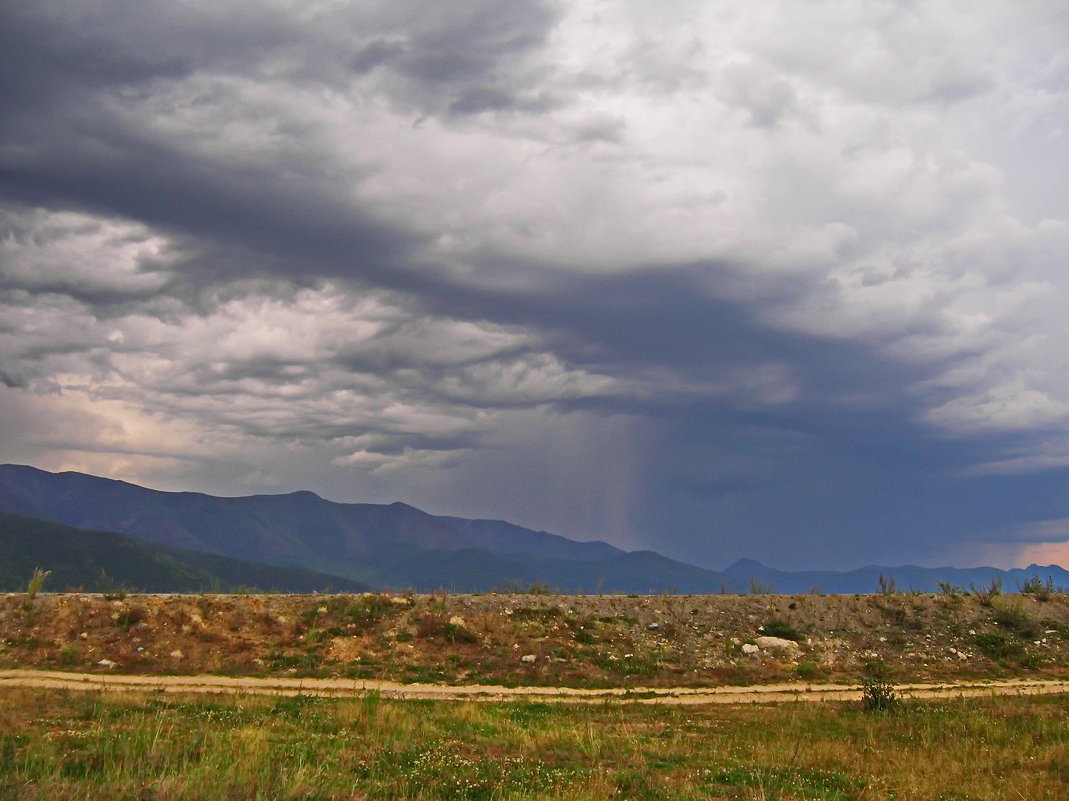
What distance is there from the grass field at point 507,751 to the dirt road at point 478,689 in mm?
3350

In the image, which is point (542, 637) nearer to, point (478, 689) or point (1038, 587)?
point (478, 689)

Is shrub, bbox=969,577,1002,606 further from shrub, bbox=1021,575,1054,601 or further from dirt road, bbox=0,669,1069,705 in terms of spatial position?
dirt road, bbox=0,669,1069,705

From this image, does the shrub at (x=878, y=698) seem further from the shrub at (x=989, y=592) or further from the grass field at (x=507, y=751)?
the shrub at (x=989, y=592)

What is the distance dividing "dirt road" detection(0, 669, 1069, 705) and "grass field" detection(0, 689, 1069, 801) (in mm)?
3350

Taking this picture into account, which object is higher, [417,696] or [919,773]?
[919,773]

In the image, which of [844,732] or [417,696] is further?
[417,696]

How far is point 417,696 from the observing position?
1243 inches

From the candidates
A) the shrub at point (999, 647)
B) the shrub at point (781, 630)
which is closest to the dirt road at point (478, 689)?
the shrub at point (999, 647)

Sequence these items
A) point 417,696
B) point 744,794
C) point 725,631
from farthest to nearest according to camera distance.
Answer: point 725,631, point 417,696, point 744,794

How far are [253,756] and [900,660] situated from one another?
123 feet

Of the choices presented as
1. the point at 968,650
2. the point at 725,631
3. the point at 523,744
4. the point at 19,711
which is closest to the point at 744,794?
the point at 523,744

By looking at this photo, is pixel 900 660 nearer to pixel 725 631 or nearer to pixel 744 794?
pixel 725 631

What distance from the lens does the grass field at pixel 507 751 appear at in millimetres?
15477

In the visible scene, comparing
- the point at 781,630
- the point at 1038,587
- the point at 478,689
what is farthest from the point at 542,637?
the point at 1038,587
